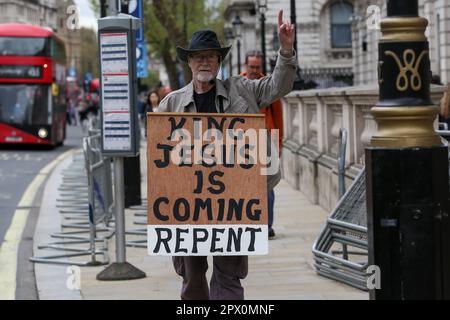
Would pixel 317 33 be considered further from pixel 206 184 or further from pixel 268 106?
pixel 206 184

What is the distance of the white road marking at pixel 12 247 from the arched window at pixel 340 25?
49.7 metres

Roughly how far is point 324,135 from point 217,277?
11.2 meters

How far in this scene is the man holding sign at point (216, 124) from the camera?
7121 millimetres

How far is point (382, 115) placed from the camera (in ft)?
17.5

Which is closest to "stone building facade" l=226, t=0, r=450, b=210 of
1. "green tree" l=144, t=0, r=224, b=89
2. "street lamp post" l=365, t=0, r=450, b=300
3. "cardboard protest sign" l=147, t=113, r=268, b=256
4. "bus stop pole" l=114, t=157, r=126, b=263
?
"green tree" l=144, t=0, r=224, b=89

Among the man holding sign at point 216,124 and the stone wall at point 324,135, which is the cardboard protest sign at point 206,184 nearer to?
the man holding sign at point 216,124

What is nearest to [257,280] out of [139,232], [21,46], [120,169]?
[120,169]

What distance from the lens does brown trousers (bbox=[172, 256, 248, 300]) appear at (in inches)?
298

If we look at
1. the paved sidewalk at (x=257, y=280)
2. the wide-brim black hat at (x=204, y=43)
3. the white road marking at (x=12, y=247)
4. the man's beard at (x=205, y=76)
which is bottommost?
the white road marking at (x=12, y=247)

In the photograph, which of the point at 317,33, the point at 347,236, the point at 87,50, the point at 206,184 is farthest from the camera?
the point at 87,50

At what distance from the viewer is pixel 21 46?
4122 centimetres

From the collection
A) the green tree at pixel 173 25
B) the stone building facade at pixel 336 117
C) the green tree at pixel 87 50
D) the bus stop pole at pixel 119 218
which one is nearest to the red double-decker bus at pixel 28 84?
the green tree at pixel 173 25
